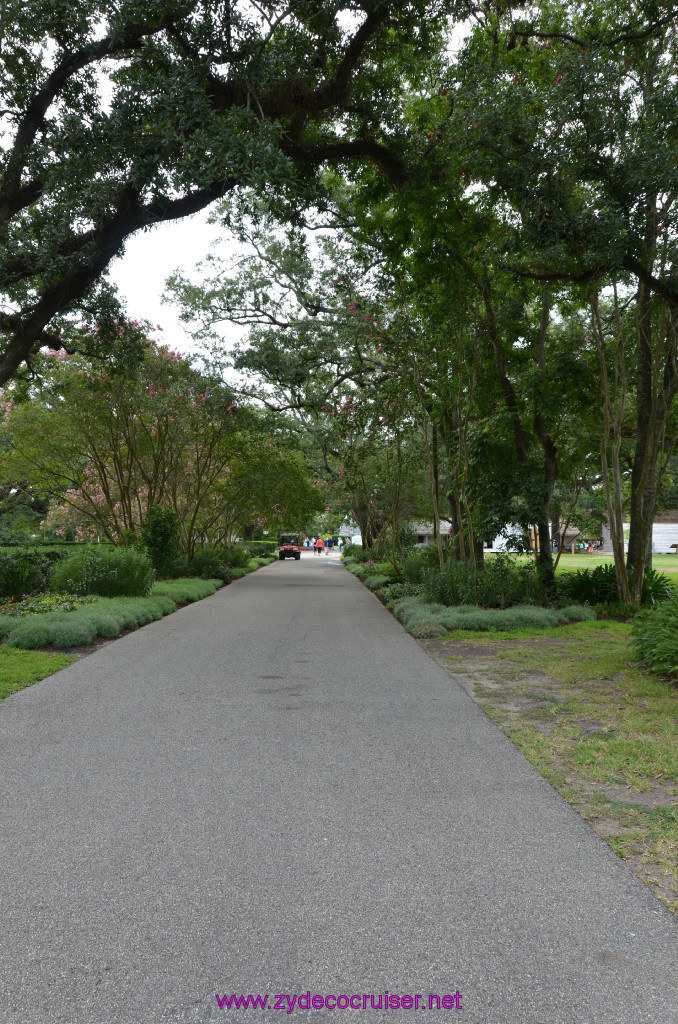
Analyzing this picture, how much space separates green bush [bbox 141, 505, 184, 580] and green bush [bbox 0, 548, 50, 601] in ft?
14.8

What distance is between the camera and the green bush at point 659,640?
7.05 m

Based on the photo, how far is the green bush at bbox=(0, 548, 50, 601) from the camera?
12.4m

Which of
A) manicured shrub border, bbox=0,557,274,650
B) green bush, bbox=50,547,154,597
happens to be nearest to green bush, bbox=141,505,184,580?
green bush, bbox=50,547,154,597

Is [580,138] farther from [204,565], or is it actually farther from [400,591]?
[204,565]

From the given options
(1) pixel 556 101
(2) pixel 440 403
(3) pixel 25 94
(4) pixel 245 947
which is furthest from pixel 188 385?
(4) pixel 245 947

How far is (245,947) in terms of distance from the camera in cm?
245

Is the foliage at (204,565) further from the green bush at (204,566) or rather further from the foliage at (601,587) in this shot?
the foliage at (601,587)

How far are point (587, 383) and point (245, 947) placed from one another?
12.3 meters

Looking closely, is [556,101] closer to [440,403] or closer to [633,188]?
[633,188]

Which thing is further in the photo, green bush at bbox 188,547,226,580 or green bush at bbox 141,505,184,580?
green bush at bbox 188,547,226,580

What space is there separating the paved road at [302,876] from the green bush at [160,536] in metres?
13.0

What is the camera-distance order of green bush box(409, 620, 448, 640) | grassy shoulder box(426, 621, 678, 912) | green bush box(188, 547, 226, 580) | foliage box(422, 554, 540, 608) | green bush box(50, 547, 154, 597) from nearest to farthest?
grassy shoulder box(426, 621, 678, 912)
green bush box(409, 620, 448, 640)
foliage box(422, 554, 540, 608)
green bush box(50, 547, 154, 597)
green bush box(188, 547, 226, 580)

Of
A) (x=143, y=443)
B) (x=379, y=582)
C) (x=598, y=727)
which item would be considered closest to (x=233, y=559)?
(x=143, y=443)

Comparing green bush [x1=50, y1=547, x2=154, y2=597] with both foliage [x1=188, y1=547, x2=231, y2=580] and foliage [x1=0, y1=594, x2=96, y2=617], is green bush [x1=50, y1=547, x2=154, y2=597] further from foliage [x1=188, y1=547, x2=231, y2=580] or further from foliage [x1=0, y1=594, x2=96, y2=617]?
foliage [x1=188, y1=547, x2=231, y2=580]
